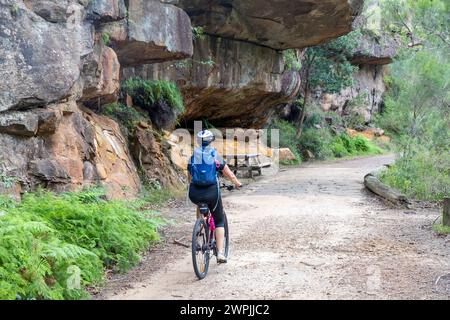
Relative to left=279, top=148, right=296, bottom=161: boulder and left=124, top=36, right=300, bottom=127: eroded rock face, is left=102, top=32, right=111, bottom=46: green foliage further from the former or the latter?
left=279, top=148, right=296, bottom=161: boulder

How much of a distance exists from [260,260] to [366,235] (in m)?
2.79

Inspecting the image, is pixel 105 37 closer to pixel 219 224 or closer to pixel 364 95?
pixel 219 224

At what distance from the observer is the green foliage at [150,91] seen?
1653cm

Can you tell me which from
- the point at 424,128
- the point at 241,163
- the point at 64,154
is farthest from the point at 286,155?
the point at 64,154

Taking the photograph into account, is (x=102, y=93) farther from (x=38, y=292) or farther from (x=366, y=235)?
(x=38, y=292)

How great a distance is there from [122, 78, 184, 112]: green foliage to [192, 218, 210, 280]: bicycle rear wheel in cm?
1035

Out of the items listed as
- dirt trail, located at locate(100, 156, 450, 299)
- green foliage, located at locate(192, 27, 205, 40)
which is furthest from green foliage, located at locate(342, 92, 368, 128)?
dirt trail, located at locate(100, 156, 450, 299)

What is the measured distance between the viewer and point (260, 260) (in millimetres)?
7672

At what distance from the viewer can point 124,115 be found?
15.7 metres

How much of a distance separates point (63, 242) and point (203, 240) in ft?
5.68

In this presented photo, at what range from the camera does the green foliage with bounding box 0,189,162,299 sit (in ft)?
17.7

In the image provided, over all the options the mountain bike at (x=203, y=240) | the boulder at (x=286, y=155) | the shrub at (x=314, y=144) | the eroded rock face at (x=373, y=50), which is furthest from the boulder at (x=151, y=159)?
the eroded rock face at (x=373, y=50)

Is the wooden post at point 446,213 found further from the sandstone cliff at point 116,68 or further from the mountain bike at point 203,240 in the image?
the sandstone cliff at point 116,68
